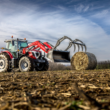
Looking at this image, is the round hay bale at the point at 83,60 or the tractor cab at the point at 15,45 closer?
the round hay bale at the point at 83,60

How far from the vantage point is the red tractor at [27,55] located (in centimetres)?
1131

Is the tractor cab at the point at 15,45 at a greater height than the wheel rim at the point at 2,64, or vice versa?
the tractor cab at the point at 15,45

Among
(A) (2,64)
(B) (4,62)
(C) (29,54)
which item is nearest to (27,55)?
(C) (29,54)

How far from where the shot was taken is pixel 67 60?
12.6 metres

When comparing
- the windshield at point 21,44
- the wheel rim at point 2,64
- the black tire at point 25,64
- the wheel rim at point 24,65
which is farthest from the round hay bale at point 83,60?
the wheel rim at point 2,64

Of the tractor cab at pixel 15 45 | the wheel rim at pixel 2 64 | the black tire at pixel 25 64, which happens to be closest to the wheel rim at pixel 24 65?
the black tire at pixel 25 64

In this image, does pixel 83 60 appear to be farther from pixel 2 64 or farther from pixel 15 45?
pixel 2 64

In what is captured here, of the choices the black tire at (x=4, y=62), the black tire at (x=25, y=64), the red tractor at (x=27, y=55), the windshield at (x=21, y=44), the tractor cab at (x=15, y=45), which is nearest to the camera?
the black tire at (x=25, y=64)

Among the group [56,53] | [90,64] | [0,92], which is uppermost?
[56,53]

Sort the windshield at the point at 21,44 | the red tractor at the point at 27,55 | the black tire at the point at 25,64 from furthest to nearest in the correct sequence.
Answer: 1. the windshield at the point at 21,44
2. the red tractor at the point at 27,55
3. the black tire at the point at 25,64

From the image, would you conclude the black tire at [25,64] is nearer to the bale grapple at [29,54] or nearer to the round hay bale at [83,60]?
the bale grapple at [29,54]

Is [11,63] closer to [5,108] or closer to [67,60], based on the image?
[67,60]

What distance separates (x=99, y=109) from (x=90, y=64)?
9830 millimetres

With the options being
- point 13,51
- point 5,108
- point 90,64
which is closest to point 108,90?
point 5,108
